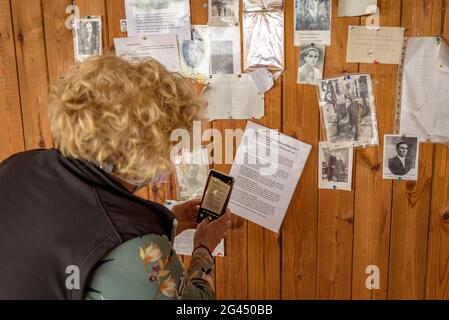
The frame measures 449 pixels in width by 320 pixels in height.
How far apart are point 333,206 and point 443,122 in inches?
16.0

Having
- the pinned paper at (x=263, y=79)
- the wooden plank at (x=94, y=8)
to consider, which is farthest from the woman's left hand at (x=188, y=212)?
the wooden plank at (x=94, y=8)

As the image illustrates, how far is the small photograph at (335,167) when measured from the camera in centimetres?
146

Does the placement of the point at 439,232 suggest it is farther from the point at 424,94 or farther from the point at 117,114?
the point at 117,114

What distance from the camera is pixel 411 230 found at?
1468mm

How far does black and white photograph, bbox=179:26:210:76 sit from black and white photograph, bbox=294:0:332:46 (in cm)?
28

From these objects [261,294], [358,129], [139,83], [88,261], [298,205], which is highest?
[139,83]

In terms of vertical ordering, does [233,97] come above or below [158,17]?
below

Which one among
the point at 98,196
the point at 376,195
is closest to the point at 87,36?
the point at 98,196

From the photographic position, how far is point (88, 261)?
808 millimetres

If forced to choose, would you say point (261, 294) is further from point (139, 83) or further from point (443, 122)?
point (139, 83)

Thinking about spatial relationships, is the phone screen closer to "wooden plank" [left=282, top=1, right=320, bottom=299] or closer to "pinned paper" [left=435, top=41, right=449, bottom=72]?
"wooden plank" [left=282, top=1, right=320, bottom=299]

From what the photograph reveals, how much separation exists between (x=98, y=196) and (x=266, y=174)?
2.44 ft

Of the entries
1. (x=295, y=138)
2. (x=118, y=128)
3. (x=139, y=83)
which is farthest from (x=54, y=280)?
(x=295, y=138)

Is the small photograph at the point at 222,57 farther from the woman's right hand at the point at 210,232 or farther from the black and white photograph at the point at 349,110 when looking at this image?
the woman's right hand at the point at 210,232
